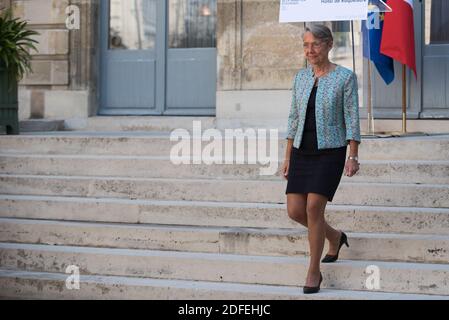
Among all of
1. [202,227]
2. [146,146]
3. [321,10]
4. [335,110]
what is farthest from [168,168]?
[335,110]

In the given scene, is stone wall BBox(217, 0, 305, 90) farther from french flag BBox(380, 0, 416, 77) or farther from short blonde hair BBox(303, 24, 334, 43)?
short blonde hair BBox(303, 24, 334, 43)

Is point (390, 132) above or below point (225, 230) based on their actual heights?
above

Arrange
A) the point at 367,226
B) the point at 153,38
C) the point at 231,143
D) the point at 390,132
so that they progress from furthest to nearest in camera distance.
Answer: the point at 153,38
the point at 390,132
the point at 231,143
the point at 367,226

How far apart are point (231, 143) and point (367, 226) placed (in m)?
2.08

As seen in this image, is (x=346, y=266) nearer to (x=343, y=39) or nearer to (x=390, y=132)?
(x=390, y=132)

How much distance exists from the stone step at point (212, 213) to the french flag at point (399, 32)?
120 inches

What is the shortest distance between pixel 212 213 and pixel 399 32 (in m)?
3.70

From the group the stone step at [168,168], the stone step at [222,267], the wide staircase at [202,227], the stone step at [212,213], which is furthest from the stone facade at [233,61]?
the stone step at [222,267]

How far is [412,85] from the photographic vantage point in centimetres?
1007

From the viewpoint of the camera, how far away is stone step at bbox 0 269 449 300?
18.7 ft

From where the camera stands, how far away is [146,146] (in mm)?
8352
